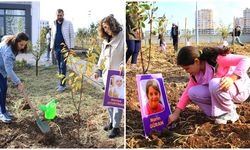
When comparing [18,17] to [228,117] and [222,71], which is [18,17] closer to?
[222,71]

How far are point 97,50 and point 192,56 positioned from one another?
2.92ft

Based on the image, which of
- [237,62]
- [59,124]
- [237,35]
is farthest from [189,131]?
[237,35]

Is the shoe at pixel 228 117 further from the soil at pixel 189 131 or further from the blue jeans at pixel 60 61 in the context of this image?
the blue jeans at pixel 60 61

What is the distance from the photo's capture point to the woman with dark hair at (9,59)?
2.83m

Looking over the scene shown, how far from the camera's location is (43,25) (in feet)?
11.8

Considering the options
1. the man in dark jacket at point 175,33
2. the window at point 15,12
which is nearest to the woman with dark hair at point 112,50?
the man in dark jacket at point 175,33

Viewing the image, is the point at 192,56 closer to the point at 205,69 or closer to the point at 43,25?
the point at 205,69

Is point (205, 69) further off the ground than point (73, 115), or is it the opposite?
point (205, 69)

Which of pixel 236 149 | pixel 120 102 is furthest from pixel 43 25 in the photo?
pixel 236 149

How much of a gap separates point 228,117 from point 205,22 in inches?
50.1

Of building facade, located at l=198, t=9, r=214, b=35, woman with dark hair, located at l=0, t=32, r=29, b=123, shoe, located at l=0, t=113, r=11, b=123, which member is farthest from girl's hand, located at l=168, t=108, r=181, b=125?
shoe, located at l=0, t=113, r=11, b=123

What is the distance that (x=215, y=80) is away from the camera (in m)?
2.37

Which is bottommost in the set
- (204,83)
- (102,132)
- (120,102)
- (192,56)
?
(102,132)

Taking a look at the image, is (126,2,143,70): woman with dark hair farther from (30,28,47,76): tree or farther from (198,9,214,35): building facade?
(30,28,47,76): tree
